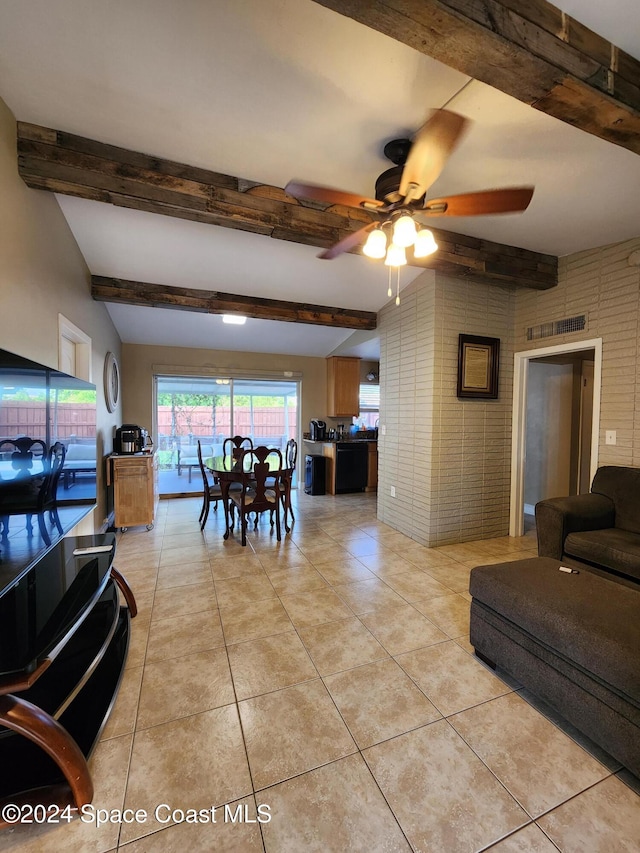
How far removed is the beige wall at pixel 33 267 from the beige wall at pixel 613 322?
13.6 feet

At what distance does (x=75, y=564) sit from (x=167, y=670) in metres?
0.73

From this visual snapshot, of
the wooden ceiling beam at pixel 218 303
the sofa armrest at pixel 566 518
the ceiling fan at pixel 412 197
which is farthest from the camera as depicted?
the wooden ceiling beam at pixel 218 303

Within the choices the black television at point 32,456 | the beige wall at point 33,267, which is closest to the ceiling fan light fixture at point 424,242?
the black television at point 32,456

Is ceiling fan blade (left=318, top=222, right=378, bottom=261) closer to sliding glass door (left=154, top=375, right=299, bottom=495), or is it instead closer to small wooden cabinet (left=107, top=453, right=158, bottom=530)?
small wooden cabinet (left=107, top=453, right=158, bottom=530)

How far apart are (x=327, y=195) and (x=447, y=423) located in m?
2.43

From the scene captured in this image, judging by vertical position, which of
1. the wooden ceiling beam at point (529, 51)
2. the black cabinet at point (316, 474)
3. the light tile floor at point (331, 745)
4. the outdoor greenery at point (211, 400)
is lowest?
the light tile floor at point (331, 745)

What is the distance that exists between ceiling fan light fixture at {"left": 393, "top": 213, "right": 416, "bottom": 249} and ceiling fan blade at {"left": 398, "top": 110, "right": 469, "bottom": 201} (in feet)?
0.30

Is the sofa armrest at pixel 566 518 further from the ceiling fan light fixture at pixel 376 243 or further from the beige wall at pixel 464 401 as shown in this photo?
the ceiling fan light fixture at pixel 376 243

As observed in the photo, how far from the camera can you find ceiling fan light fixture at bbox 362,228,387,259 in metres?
2.00

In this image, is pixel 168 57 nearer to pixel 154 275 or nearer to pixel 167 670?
pixel 154 275

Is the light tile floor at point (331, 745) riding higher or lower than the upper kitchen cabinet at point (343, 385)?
lower

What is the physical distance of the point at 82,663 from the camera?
4.72 ft

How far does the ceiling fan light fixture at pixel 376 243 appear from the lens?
6.55 ft

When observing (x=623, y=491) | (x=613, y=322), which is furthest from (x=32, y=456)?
(x=613, y=322)
